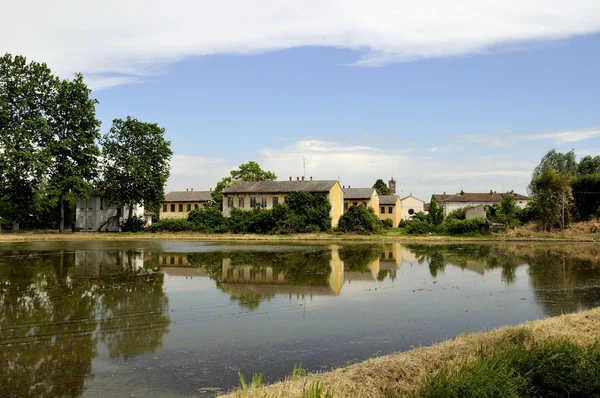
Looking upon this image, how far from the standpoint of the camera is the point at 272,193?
204 ft

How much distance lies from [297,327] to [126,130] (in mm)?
55363

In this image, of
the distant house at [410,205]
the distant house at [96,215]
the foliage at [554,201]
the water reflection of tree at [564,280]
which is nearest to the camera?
the water reflection of tree at [564,280]

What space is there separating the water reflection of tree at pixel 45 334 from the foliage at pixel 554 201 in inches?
1853

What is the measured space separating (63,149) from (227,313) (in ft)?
156

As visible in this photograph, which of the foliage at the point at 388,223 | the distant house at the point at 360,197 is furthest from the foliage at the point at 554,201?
the distant house at the point at 360,197

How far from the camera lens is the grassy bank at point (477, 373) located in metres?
6.92

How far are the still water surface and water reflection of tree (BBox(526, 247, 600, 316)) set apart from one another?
0.06 metres

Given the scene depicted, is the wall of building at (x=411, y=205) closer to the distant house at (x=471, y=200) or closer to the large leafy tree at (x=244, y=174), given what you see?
the distant house at (x=471, y=200)

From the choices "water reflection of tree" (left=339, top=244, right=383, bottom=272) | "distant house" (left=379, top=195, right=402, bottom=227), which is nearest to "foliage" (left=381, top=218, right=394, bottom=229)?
"distant house" (left=379, top=195, right=402, bottom=227)

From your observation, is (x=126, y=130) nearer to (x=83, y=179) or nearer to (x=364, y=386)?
(x=83, y=179)

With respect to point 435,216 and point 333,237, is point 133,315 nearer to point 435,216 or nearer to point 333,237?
point 333,237

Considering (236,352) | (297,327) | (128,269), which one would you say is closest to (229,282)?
(128,269)

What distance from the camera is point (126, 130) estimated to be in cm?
6184

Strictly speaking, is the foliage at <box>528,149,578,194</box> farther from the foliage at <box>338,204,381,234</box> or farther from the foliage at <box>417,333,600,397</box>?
the foliage at <box>417,333,600,397</box>
